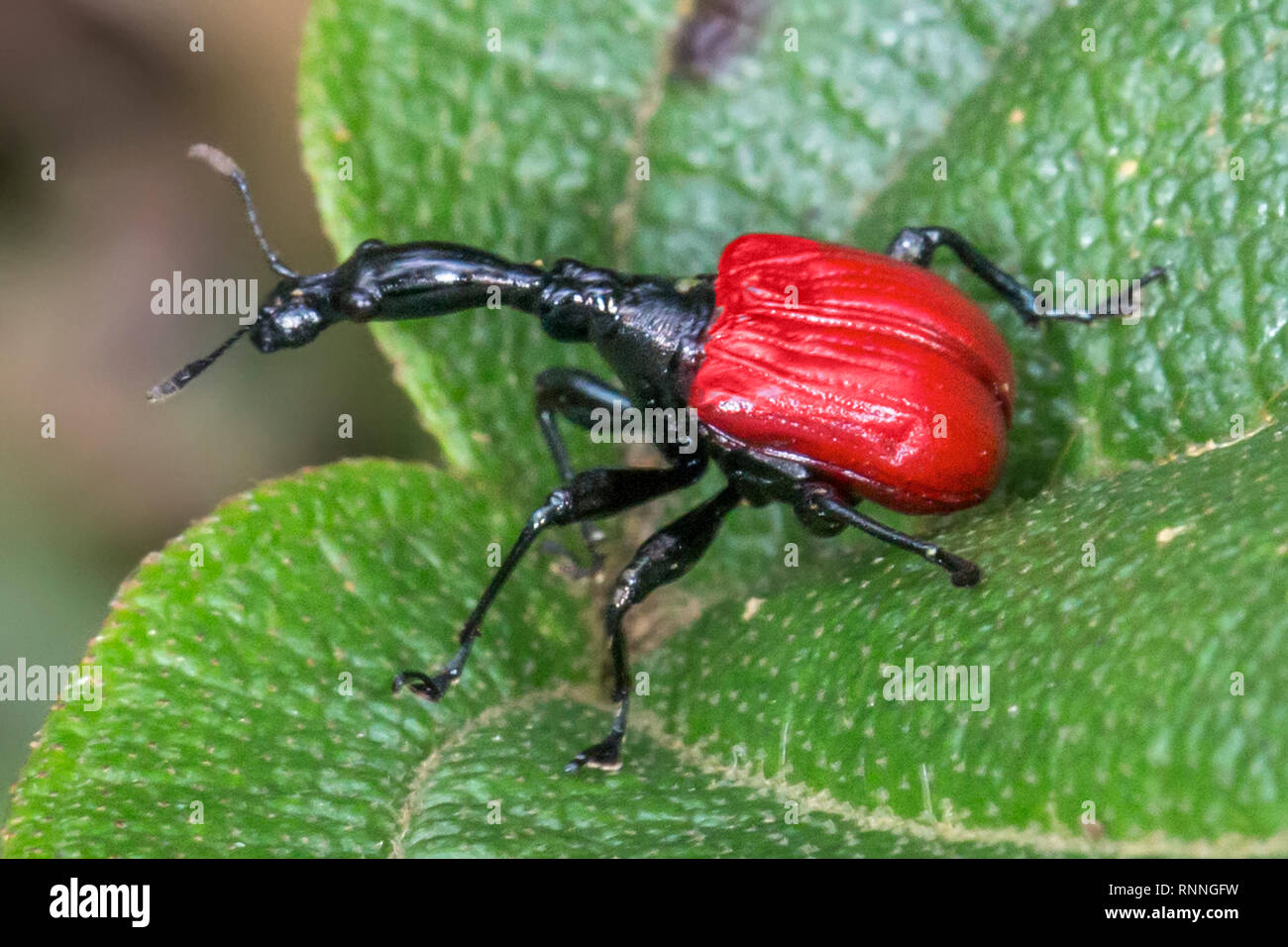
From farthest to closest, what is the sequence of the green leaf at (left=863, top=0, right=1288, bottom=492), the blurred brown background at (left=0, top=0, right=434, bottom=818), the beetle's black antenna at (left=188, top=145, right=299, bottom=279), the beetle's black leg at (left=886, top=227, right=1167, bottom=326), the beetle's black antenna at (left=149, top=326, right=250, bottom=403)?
the blurred brown background at (left=0, top=0, right=434, bottom=818) → the beetle's black antenna at (left=188, top=145, right=299, bottom=279) → the beetle's black antenna at (left=149, top=326, right=250, bottom=403) → the beetle's black leg at (left=886, top=227, right=1167, bottom=326) → the green leaf at (left=863, top=0, right=1288, bottom=492)

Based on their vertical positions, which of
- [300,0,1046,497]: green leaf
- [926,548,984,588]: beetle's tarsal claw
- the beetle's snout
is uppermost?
[300,0,1046,497]: green leaf

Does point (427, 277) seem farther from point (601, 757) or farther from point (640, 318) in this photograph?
point (601, 757)

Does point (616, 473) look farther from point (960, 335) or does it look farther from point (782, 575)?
point (960, 335)

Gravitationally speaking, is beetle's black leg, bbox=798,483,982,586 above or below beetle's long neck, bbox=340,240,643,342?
below

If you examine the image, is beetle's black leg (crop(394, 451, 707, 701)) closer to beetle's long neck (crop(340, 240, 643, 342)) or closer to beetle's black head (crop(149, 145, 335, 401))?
beetle's long neck (crop(340, 240, 643, 342))

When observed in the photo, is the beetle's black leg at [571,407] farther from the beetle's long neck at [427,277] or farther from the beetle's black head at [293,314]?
the beetle's black head at [293,314]

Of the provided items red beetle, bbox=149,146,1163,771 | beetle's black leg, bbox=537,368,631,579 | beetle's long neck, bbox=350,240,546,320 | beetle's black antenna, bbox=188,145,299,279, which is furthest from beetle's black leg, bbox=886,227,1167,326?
beetle's black antenna, bbox=188,145,299,279

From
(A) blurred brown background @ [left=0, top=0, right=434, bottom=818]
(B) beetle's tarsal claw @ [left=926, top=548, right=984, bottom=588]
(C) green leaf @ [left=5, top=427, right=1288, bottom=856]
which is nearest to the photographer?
(C) green leaf @ [left=5, top=427, right=1288, bottom=856]
